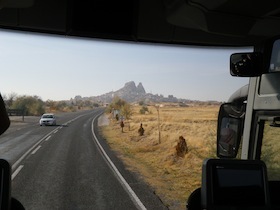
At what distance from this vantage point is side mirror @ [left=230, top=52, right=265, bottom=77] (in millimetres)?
3170

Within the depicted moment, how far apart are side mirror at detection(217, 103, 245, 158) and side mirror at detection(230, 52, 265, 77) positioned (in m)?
0.58

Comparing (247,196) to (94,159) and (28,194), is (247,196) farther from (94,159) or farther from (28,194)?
(94,159)

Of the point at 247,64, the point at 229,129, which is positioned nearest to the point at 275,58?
the point at 247,64

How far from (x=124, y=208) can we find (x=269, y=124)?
6.59 metres

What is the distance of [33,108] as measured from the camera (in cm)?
10744

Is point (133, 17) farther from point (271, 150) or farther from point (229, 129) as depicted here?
point (271, 150)

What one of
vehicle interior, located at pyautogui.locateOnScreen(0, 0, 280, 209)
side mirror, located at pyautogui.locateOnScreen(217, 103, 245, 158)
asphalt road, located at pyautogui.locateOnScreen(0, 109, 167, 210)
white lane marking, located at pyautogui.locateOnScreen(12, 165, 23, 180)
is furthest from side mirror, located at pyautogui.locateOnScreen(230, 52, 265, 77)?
white lane marking, located at pyautogui.locateOnScreen(12, 165, 23, 180)

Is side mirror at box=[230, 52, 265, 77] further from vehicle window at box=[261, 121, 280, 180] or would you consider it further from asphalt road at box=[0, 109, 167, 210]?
asphalt road at box=[0, 109, 167, 210]

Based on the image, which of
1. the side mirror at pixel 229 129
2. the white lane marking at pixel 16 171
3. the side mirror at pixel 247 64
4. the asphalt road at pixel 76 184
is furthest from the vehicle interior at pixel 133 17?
the white lane marking at pixel 16 171

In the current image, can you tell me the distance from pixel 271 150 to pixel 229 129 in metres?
0.43

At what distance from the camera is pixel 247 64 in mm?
3174

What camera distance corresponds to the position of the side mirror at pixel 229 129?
3.69 m

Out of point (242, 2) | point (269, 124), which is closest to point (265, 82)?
point (269, 124)

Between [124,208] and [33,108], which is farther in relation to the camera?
[33,108]
